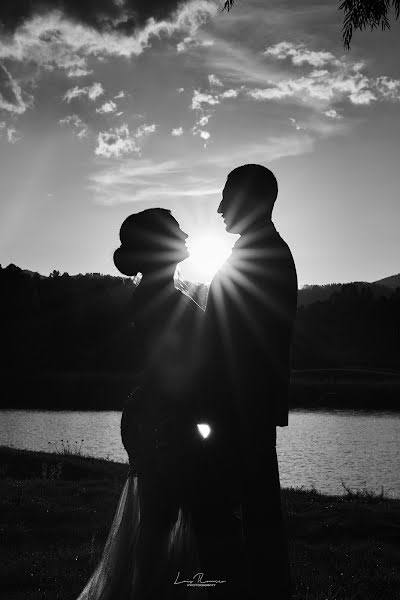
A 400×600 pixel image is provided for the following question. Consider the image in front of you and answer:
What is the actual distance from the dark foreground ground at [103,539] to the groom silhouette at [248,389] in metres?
4.16

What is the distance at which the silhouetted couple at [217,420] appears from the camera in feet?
11.4

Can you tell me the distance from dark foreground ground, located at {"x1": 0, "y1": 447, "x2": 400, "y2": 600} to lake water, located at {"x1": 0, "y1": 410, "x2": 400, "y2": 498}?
8.44m

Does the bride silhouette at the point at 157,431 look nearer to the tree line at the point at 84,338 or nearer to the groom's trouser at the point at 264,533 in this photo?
the groom's trouser at the point at 264,533

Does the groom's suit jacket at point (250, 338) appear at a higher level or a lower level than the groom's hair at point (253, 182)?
lower

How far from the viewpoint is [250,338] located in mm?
3582

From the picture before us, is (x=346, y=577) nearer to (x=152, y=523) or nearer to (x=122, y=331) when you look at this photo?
(x=152, y=523)

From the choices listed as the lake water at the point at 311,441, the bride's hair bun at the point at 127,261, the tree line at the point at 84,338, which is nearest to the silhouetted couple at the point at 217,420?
the bride's hair bun at the point at 127,261

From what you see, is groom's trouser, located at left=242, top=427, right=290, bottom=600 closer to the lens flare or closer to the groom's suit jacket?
the groom's suit jacket

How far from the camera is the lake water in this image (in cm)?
2391

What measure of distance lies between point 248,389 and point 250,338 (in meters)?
0.31

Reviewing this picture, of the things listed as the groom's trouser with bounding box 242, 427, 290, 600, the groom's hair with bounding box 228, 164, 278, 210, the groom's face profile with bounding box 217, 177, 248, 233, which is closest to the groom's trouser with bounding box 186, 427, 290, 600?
the groom's trouser with bounding box 242, 427, 290, 600

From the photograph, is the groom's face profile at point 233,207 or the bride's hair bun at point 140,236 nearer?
the groom's face profile at point 233,207

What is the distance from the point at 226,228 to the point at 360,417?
1864 inches

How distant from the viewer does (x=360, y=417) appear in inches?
1896
